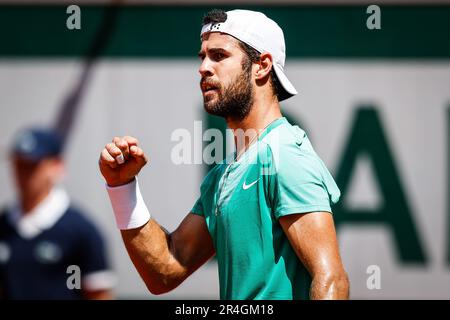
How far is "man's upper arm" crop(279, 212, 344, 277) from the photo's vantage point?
2893mm

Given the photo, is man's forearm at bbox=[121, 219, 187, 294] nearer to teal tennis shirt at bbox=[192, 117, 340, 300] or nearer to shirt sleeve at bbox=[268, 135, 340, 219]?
teal tennis shirt at bbox=[192, 117, 340, 300]

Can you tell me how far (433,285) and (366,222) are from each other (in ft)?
2.55

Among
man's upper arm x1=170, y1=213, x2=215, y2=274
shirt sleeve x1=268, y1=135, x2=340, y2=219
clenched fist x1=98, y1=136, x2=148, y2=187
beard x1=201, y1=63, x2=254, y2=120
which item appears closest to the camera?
shirt sleeve x1=268, y1=135, x2=340, y2=219

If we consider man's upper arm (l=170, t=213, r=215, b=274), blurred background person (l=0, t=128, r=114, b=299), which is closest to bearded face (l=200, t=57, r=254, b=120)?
man's upper arm (l=170, t=213, r=215, b=274)

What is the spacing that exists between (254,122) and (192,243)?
56cm

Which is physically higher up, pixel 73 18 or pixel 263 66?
pixel 73 18

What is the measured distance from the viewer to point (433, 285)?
7.24 metres

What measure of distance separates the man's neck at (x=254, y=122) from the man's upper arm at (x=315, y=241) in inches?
18.3

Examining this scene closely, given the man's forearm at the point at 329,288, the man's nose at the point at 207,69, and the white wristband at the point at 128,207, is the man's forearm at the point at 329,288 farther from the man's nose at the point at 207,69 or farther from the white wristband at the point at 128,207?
the man's nose at the point at 207,69

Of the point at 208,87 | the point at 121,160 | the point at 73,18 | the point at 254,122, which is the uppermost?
the point at 73,18

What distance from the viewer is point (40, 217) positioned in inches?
210

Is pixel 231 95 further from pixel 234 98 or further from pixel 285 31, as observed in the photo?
pixel 285 31

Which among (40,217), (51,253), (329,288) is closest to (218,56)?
(329,288)

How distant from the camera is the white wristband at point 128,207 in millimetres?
3346
